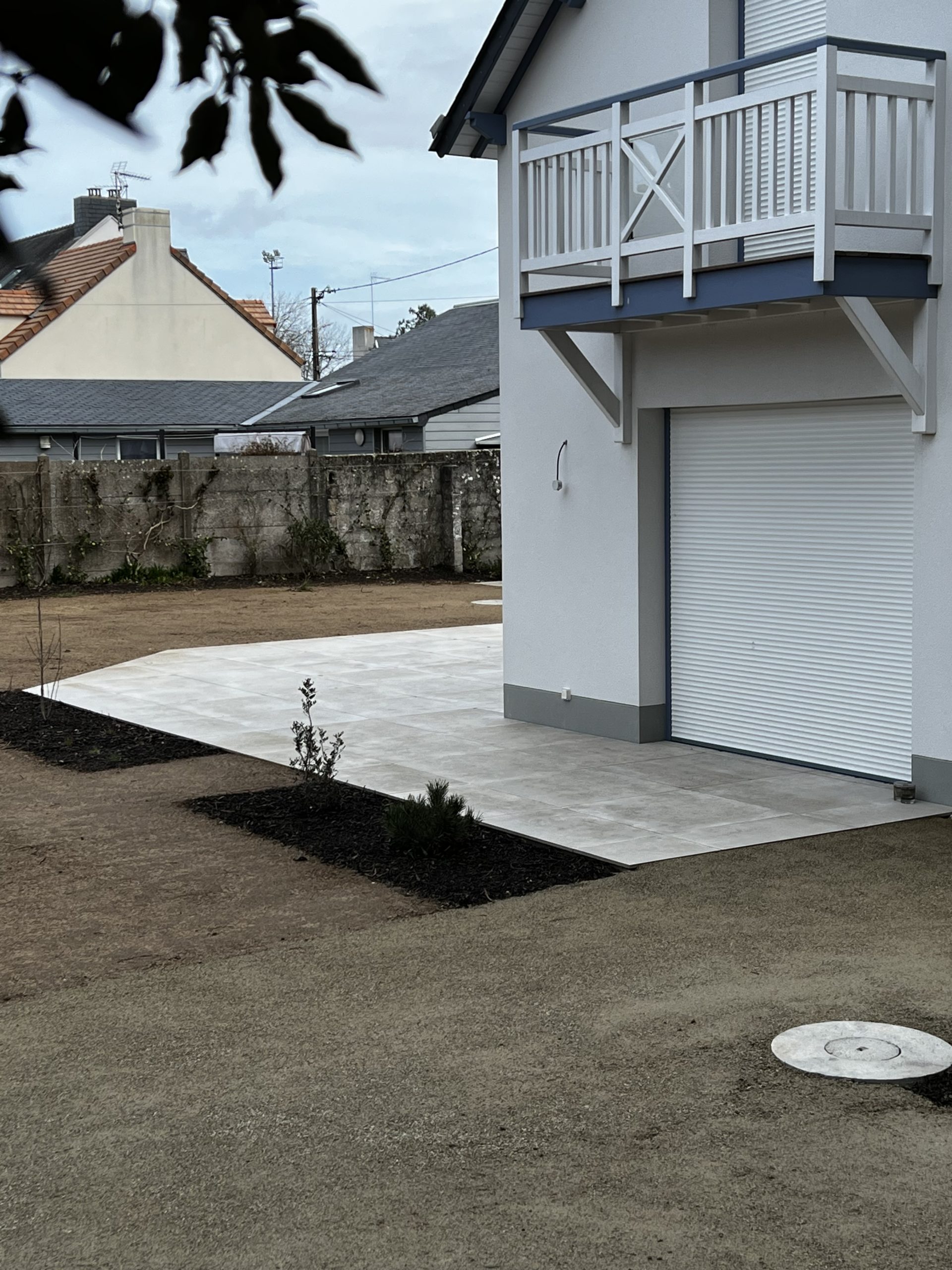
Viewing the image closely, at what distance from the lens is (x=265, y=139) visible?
1676 mm

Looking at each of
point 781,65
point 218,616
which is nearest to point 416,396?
point 218,616

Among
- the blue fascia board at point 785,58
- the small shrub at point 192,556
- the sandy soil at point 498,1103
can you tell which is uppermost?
the blue fascia board at point 785,58

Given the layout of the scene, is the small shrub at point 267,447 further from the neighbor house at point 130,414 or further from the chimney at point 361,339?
the chimney at point 361,339

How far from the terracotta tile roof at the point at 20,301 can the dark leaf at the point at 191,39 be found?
0.94 feet

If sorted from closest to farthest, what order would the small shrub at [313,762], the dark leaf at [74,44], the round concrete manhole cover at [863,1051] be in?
the dark leaf at [74,44]
the round concrete manhole cover at [863,1051]
the small shrub at [313,762]

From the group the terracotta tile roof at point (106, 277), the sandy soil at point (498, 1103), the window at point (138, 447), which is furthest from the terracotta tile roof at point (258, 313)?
the sandy soil at point (498, 1103)

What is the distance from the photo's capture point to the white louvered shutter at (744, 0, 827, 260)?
938cm

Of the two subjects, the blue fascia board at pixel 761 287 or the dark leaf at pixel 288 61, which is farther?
the blue fascia board at pixel 761 287

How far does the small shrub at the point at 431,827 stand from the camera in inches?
310

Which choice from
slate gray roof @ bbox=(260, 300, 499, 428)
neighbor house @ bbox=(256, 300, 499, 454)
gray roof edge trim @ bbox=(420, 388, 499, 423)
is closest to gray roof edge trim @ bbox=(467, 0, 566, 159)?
neighbor house @ bbox=(256, 300, 499, 454)

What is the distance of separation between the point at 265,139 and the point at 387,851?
6.64 m

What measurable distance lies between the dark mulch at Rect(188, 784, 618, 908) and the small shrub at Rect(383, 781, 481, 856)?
0.21 ft

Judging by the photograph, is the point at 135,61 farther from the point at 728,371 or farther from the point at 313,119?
the point at 728,371

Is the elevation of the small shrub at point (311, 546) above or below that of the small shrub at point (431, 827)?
above
